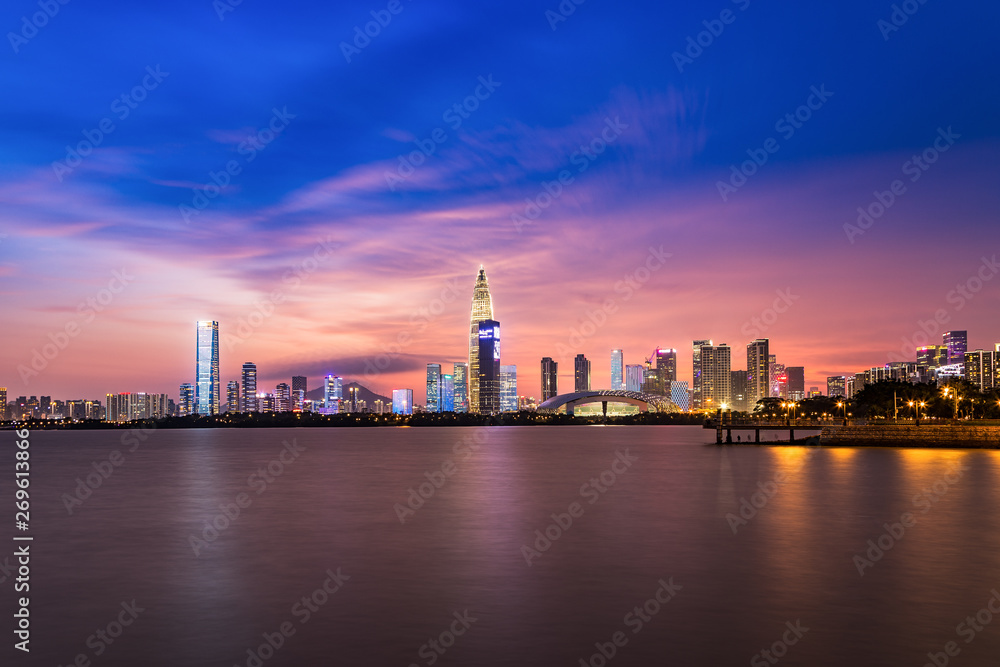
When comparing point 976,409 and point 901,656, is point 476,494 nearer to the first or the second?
point 901,656

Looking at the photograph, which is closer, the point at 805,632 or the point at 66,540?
the point at 805,632

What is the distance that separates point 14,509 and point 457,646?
135 ft

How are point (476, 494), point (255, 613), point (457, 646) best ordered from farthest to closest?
point (476, 494) → point (255, 613) → point (457, 646)

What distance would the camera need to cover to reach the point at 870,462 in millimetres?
84062

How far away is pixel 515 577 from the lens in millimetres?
28547

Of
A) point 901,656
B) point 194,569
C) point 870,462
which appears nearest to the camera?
point 901,656

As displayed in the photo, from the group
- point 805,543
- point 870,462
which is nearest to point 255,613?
point 805,543

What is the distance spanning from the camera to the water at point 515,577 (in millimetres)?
20281

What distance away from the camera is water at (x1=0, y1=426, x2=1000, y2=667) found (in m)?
20.3

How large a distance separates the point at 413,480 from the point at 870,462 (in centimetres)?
4692

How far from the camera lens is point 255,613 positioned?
933 inches

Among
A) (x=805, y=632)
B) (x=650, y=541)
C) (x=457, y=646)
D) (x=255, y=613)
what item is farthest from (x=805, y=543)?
(x=255, y=613)

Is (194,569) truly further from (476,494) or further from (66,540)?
(476,494)

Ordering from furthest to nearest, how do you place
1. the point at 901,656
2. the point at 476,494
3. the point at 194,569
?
the point at 476,494 → the point at 194,569 → the point at 901,656
